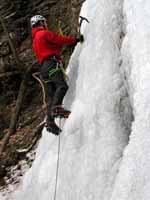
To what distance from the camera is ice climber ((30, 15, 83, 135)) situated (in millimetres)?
6754

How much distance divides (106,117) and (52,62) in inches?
75.8

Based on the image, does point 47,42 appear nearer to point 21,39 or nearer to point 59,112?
point 59,112

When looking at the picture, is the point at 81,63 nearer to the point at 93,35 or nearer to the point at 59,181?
the point at 93,35

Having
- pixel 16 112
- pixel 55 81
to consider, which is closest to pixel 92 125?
pixel 55 81

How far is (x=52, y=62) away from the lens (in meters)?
7.07

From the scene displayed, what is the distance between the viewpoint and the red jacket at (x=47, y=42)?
6922mm

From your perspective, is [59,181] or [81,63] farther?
[81,63]

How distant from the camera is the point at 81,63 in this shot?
6816mm

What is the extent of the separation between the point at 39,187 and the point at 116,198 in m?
3.13

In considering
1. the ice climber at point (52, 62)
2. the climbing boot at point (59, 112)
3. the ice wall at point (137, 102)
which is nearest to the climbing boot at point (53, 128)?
the ice climber at point (52, 62)

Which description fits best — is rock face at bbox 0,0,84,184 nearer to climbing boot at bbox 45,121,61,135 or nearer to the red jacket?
the red jacket

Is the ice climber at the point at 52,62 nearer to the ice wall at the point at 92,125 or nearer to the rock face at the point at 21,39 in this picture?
the ice wall at the point at 92,125

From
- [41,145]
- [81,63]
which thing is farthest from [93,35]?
[41,145]

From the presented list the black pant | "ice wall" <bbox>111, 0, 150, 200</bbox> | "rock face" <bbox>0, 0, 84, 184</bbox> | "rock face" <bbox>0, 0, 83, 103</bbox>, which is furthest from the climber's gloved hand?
"rock face" <bbox>0, 0, 83, 103</bbox>
